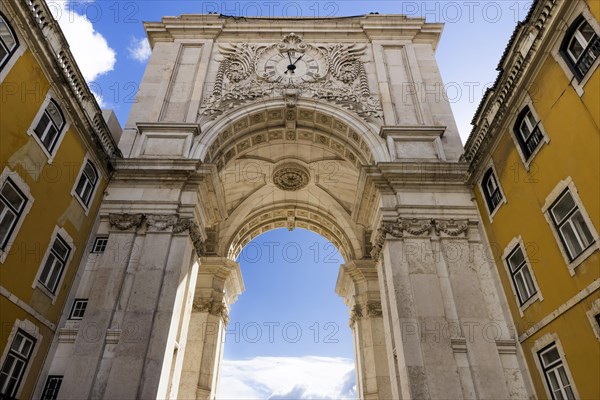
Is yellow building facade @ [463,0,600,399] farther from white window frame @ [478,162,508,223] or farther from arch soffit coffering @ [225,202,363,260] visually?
arch soffit coffering @ [225,202,363,260]

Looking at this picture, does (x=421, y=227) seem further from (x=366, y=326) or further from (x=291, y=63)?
(x=291, y=63)

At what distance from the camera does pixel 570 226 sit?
11.6 metres

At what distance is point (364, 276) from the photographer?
87.0 feet

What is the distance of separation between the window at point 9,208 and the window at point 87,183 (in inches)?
132

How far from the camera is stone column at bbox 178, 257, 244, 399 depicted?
23.5 metres

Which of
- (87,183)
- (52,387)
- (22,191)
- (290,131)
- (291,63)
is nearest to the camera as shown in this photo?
(22,191)

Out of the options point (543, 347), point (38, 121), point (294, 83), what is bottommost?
point (543, 347)

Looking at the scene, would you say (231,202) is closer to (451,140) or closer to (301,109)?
(301,109)

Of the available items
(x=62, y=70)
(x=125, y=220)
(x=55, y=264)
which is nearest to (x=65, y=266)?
(x=55, y=264)

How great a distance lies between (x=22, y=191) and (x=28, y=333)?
4.36m

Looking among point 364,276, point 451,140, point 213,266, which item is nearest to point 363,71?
point 451,140

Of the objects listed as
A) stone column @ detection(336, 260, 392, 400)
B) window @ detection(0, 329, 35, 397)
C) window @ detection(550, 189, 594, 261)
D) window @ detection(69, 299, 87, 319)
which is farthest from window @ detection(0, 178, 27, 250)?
stone column @ detection(336, 260, 392, 400)

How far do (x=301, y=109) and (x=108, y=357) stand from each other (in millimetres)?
14287

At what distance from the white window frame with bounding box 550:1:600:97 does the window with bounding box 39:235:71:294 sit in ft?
55.5
